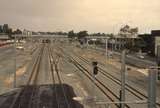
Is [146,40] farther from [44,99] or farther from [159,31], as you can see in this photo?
[44,99]

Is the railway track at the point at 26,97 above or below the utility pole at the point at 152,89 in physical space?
below

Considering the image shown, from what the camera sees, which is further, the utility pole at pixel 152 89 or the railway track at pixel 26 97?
the railway track at pixel 26 97

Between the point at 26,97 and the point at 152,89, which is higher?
the point at 152,89

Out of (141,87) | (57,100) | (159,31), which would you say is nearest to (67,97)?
(57,100)

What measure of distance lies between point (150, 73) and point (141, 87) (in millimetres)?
36366

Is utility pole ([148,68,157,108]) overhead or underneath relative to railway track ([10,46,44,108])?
overhead

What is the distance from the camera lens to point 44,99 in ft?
129

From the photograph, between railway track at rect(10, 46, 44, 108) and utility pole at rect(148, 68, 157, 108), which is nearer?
utility pole at rect(148, 68, 157, 108)

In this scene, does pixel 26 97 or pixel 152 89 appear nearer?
pixel 152 89

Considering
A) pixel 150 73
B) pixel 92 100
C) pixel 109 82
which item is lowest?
pixel 109 82

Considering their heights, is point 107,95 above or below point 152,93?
below

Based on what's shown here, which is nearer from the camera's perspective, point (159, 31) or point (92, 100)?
point (92, 100)

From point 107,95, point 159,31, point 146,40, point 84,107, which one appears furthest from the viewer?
point 146,40

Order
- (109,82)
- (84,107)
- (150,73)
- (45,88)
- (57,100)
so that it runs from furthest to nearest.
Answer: (109,82), (45,88), (57,100), (84,107), (150,73)
